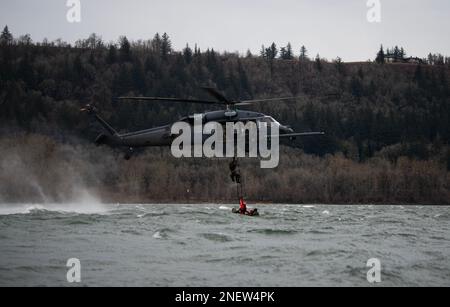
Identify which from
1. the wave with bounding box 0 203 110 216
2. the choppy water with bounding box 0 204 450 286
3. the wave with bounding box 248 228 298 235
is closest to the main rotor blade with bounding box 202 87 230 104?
the choppy water with bounding box 0 204 450 286

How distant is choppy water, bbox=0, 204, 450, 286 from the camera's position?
1130 inches

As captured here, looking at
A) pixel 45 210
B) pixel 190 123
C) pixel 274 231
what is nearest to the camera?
pixel 190 123

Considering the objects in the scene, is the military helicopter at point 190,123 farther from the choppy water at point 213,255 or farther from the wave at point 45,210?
the wave at point 45,210

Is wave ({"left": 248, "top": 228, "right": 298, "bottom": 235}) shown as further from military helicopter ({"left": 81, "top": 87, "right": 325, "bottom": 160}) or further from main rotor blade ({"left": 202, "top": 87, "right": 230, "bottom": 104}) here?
main rotor blade ({"left": 202, "top": 87, "right": 230, "bottom": 104})

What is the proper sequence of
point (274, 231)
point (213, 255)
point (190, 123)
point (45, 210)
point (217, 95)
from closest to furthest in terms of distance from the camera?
1. point (213, 255)
2. point (217, 95)
3. point (190, 123)
4. point (274, 231)
5. point (45, 210)

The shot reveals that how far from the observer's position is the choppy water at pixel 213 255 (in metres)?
28.7

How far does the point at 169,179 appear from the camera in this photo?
148375 millimetres

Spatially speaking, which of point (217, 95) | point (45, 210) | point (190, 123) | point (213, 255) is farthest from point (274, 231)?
point (45, 210)

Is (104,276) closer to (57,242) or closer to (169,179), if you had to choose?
(57,242)

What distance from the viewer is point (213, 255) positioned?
34812 millimetres

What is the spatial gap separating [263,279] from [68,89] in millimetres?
177700

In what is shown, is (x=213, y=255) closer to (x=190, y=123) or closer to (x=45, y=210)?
(x=190, y=123)

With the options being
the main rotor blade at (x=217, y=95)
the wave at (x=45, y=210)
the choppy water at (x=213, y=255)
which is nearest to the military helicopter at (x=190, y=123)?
the main rotor blade at (x=217, y=95)
